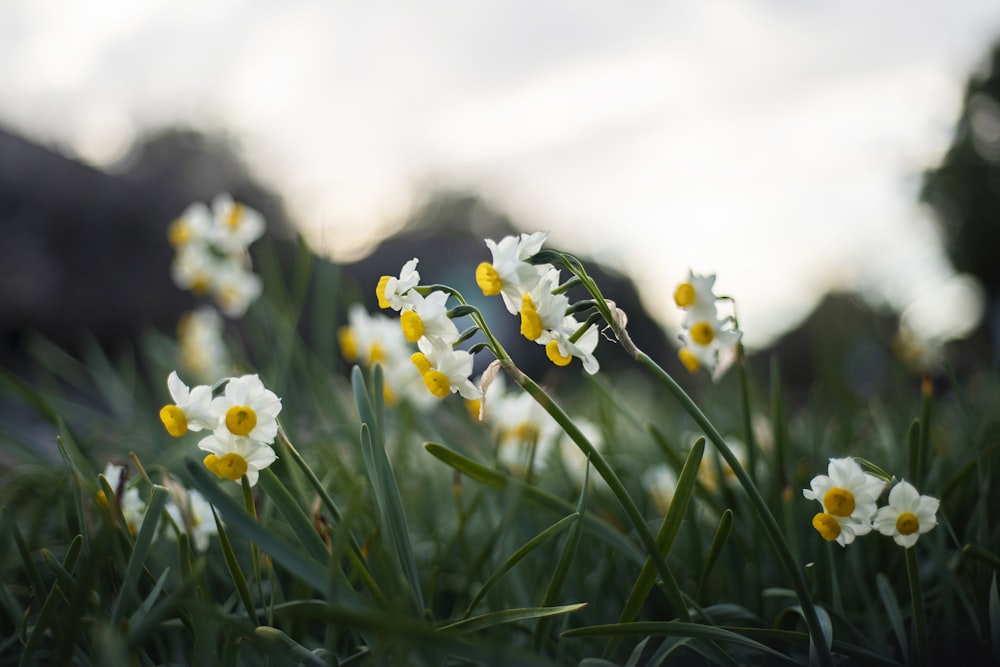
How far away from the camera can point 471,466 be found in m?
0.83

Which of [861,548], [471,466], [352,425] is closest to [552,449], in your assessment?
[352,425]

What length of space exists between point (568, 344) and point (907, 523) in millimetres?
428

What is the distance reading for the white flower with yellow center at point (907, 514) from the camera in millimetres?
776

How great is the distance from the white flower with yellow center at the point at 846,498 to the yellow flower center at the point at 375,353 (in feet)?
3.36

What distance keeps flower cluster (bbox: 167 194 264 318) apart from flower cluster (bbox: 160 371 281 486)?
126 cm

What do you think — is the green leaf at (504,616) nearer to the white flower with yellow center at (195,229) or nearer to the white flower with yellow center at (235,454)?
the white flower with yellow center at (235,454)

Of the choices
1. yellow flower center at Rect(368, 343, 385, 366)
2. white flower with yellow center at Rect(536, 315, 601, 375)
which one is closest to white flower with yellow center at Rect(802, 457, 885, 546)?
white flower with yellow center at Rect(536, 315, 601, 375)

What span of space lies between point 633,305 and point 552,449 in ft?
32.4

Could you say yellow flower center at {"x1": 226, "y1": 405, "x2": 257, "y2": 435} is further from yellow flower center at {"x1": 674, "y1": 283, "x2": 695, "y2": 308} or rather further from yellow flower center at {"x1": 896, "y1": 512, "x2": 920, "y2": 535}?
yellow flower center at {"x1": 896, "y1": 512, "x2": 920, "y2": 535}

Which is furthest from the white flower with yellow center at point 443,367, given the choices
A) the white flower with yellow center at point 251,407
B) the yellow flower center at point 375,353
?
the yellow flower center at point 375,353

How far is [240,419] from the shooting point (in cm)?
77

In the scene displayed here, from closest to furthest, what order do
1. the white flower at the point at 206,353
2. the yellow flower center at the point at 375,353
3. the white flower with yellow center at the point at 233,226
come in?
the yellow flower center at the point at 375,353 < the white flower with yellow center at the point at 233,226 < the white flower at the point at 206,353

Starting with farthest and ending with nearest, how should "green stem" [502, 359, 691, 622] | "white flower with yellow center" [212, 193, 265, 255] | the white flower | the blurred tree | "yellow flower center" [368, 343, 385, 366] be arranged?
the blurred tree → the white flower → "white flower with yellow center" [212, 193, 265, 255] → "yellow flower center" [368, 343, 385, 366] → "green stem" [502, 359, 691, 622]

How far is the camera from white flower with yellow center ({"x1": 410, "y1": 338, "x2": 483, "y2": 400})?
822 millimetres
